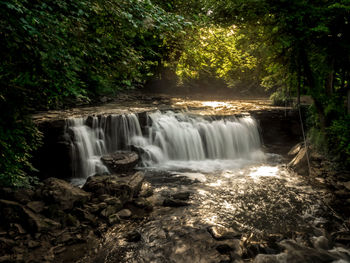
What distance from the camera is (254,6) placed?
6473 mm

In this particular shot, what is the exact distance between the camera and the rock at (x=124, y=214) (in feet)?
16.6

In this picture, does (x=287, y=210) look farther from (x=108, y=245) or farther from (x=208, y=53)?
(x=208, y=53)

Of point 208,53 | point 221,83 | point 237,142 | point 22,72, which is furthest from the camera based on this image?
point 221,83

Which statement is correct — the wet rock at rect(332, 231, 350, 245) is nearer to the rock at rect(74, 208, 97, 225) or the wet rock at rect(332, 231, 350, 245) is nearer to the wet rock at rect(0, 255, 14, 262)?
the rock at rect(74, 208, 97, 225)

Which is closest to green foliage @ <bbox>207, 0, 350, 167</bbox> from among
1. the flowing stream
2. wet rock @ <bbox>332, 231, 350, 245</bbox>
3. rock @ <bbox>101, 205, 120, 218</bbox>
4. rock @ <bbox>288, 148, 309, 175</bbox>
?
rock @ <bbox>288, 148, 309, 175</bbox>

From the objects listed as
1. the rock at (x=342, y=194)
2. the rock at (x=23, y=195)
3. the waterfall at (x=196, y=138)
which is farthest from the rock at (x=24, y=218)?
the rock at (x=342, y=194)

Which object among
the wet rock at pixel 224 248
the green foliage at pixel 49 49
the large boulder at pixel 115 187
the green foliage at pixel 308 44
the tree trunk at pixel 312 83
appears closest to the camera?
the green foliage at pixel 49 49

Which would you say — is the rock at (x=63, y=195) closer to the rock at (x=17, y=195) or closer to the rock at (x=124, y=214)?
the rock at (x=17, y=195)

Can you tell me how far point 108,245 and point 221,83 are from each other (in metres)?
32.1

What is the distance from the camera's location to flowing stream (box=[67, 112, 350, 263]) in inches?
159

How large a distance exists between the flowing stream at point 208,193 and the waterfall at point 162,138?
5 centimetres

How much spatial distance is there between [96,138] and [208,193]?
5875mm

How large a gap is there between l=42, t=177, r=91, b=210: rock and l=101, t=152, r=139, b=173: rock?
295 centimetres

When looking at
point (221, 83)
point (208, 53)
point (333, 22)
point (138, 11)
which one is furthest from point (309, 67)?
point (221, 83)
